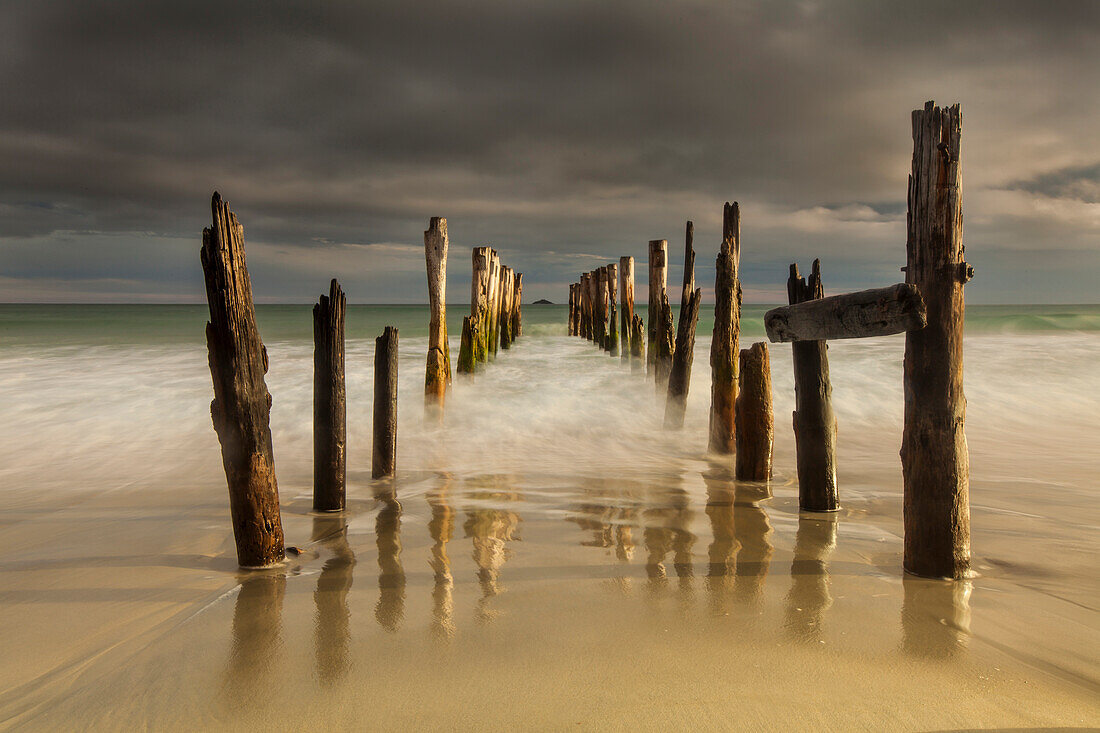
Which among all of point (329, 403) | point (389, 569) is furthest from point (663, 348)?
point (389, 569)

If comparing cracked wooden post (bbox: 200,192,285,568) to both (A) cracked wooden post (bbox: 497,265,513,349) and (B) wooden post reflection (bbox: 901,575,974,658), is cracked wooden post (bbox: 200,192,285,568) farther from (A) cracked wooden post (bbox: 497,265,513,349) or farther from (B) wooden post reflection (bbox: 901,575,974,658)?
(A) cracked wooden post (bbox: 497,265,513,349)

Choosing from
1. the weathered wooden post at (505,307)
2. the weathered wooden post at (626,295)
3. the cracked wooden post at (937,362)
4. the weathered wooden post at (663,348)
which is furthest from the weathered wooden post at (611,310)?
the cracked wooden post at (937,362)

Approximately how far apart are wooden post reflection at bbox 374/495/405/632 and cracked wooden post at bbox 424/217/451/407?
185 inches

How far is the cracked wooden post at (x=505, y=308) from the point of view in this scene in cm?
2242

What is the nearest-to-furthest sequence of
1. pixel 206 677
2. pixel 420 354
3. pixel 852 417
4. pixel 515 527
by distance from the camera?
pixel 206 677 < pixel 515 527 < pixel 852 417 < pixel 420 354

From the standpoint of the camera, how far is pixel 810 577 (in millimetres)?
3113

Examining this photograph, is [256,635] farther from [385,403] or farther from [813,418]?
[813,418]

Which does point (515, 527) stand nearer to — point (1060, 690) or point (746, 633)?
point (746, 633)

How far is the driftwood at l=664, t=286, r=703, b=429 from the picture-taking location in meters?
7.70

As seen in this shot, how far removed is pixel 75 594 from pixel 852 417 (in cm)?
861

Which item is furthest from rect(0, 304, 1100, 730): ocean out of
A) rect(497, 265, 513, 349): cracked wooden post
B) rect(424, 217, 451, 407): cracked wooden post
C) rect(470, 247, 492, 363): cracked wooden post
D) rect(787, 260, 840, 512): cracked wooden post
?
rect(497, 265, 513, 349): cracked wooden post

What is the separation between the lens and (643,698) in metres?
2.11

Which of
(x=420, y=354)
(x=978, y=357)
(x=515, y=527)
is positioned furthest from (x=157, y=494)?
(x=978, y=357)

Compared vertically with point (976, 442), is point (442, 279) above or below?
above
